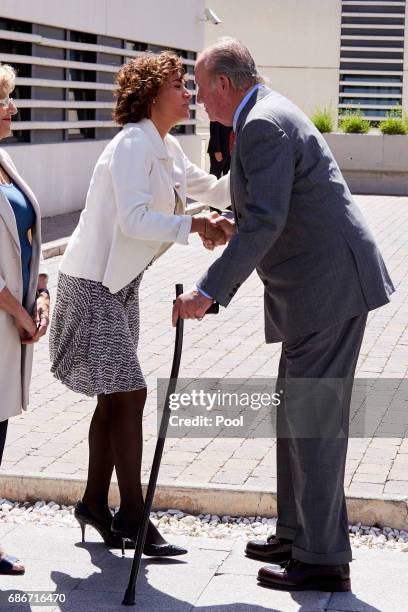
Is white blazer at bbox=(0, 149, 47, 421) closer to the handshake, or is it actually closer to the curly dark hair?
the curly dark hair

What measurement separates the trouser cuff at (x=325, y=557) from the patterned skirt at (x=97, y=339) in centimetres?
92

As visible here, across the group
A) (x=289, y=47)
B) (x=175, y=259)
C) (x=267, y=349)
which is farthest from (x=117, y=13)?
(x=289, y=47)

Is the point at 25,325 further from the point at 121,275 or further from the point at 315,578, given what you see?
the point at 315,578

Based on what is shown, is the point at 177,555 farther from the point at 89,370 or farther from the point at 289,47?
the point at 289,47

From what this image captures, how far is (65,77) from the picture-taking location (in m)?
16.9

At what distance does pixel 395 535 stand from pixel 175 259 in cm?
887

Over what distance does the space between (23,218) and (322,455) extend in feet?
4.74

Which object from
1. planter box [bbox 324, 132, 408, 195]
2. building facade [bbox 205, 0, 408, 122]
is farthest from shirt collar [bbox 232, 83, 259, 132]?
building facade [bbox 205, 0, 408, 122]

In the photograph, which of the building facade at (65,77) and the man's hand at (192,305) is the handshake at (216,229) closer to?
the man's hand at (192,305)

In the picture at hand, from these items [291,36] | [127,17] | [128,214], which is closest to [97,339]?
[128,214]

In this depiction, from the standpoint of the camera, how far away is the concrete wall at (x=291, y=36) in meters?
→ 32.5

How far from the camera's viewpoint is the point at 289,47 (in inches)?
1288

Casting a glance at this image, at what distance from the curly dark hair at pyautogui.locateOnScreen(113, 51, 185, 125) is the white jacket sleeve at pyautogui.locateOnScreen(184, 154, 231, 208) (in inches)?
23.6

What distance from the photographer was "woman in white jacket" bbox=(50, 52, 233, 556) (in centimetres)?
467
